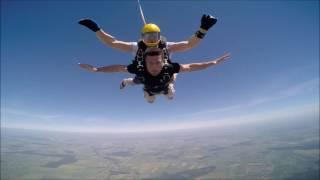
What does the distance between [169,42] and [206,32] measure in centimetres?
120

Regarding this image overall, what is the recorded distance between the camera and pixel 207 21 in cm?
486

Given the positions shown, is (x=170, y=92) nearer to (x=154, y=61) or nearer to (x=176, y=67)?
(x=176, y=67)

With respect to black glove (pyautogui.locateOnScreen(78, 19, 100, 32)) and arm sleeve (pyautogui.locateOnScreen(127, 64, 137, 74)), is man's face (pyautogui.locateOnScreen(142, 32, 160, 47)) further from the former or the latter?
black glove (pyautogui.locateOnScreen(78, 19, 100, 32))

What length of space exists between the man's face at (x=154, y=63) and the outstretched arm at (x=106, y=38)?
0.83 m

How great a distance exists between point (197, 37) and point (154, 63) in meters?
1.12

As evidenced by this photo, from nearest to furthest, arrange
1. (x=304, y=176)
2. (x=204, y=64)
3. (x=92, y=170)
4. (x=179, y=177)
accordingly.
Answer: (x=204, y=64)
(x=304, y=176)
(x=179, y=177)
(x=92, y=170)

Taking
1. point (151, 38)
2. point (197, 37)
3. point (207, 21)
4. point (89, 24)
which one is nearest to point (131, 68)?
point (151, 38)

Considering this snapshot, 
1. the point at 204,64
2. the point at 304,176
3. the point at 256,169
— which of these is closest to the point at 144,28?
the point at 204,64

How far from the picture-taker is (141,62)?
529cm

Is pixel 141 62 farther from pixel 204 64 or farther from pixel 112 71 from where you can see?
pixel 204 64

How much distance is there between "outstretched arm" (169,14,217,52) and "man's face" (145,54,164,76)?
2.38ft

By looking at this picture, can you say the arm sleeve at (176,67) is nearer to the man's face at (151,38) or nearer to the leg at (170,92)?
the man's face at (151,38)

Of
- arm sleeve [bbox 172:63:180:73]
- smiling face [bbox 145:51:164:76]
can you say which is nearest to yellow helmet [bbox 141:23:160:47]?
smiling face [bbox 145:51:164:76]

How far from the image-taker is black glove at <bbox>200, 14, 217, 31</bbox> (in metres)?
4.79
